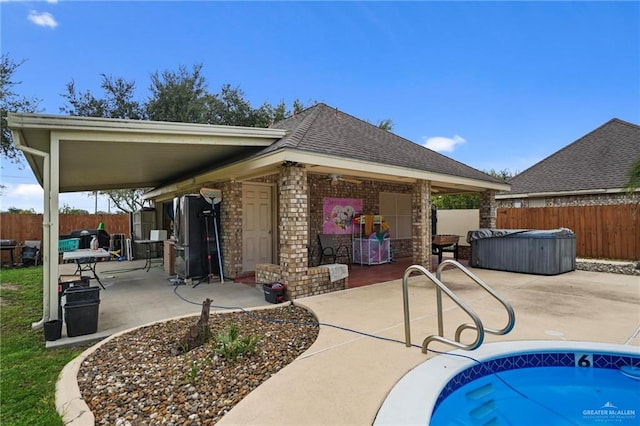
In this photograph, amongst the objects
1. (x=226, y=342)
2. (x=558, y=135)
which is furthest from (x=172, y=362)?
(x=558, y=135)

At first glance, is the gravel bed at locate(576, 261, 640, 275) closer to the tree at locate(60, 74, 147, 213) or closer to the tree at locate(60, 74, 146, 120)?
the tree at locate(60, 74, 147, 213)

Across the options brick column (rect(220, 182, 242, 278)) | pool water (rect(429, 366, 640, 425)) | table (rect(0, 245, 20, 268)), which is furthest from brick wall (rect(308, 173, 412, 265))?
table (rect(0, 245, 20, 268))

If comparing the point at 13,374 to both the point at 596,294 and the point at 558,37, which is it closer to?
the point at 596,294

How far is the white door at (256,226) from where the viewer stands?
8477 millimetres

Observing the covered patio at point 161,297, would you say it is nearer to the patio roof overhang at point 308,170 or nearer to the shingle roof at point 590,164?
the patio roof overhang at point 308,170

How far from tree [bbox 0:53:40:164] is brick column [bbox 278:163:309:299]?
546 inches

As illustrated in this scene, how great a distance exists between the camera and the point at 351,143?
757 cm

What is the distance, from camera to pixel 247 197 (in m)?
8.54

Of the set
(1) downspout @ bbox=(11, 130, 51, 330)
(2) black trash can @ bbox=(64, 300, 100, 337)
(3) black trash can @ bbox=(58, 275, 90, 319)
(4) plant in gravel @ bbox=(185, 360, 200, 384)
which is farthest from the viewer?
(3) black trash can @ bbox=(58, 275, 90, 319)

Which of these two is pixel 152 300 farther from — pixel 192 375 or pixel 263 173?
pixel 192 375

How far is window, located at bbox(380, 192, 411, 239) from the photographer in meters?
Answer: 11.7

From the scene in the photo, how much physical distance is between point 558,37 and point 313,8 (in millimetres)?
7514

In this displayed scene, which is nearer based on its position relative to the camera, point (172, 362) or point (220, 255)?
point (172, 362)

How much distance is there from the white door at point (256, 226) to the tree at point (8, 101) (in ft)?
38.2
